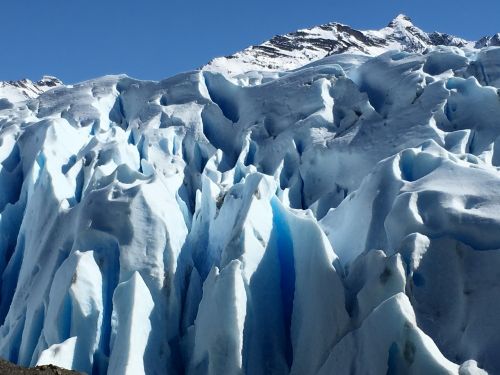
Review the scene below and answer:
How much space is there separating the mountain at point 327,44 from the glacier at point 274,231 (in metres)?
16.6

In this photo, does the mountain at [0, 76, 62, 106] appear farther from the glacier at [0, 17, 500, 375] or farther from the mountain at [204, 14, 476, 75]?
the glacier at [0, 17, 500, 375]

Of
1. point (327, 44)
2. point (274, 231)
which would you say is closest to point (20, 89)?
point (327, 44)

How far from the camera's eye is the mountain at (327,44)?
3809 centimetres

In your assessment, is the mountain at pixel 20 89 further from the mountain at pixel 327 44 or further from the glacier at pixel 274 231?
the glacier at pixel 274 231

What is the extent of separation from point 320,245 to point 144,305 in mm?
3142

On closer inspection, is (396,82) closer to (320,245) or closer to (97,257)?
(320,245)

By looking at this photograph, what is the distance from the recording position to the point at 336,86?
17.4 m

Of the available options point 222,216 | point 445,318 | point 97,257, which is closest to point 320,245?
point 445,318

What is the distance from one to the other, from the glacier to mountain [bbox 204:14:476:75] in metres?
16.6

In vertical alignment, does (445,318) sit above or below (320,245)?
below

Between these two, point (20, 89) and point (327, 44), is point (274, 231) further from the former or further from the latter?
point (327, 44)

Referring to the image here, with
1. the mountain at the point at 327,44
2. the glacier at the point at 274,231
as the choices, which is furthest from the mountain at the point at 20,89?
the glacier at the point at 274,231

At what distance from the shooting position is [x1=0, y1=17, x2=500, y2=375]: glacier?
28.0 ft

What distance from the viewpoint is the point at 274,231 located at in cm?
1112
